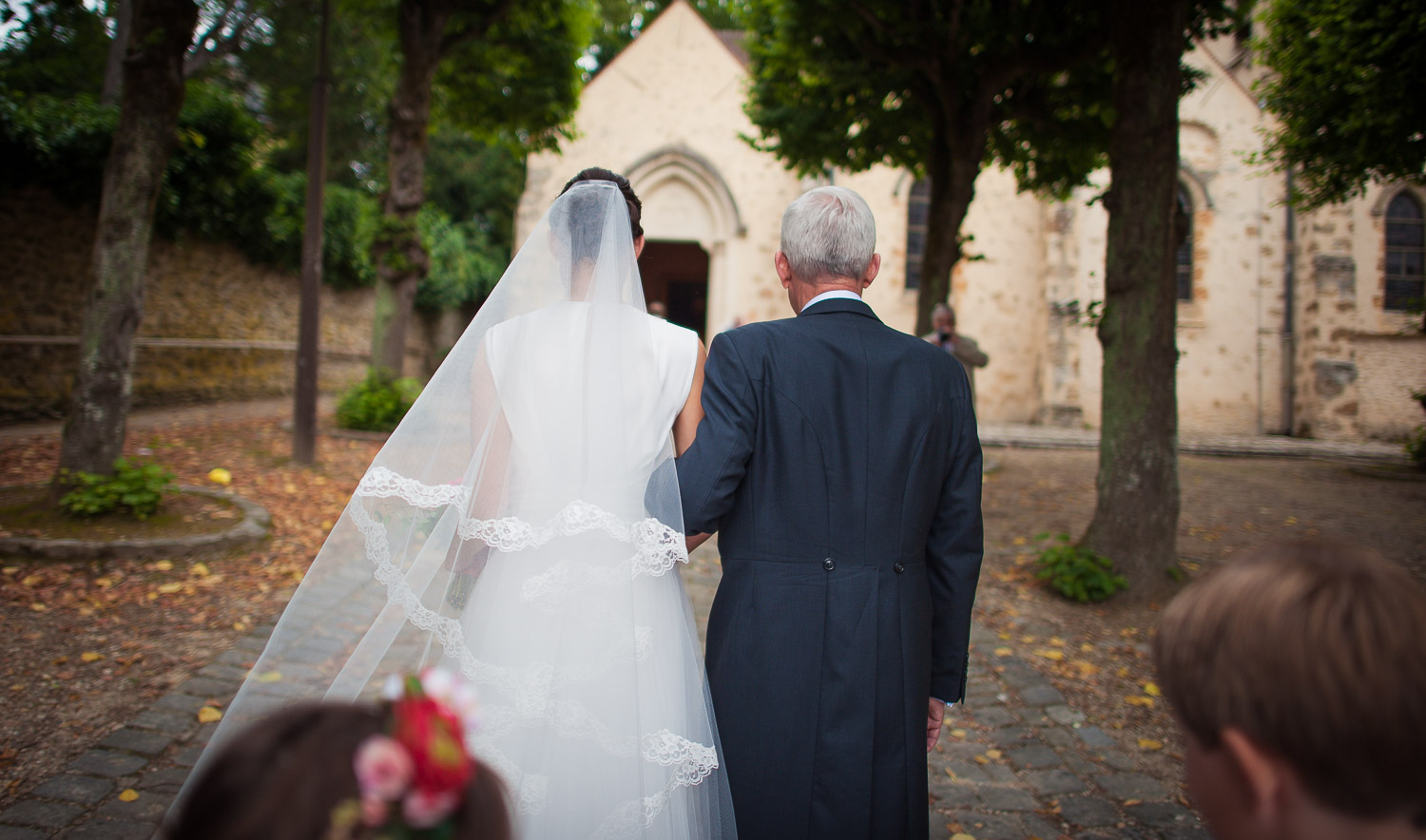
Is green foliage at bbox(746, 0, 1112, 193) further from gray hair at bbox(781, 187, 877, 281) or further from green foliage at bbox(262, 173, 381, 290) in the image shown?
gray hair at bbox(781, 187, 877, 281)

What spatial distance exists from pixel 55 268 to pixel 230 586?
7872 millimetres

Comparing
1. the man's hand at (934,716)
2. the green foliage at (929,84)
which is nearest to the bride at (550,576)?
the man's hand at (934,716)

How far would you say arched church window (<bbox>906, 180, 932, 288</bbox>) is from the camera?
1930 cm

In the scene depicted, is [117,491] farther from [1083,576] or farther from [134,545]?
[1083,576]

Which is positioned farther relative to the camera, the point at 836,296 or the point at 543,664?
the point at 836,296

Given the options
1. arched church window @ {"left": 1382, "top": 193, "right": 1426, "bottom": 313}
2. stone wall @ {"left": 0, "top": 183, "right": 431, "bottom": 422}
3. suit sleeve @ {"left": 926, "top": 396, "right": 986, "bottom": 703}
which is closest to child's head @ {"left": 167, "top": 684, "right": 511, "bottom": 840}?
suit sleeve @ {"left": 926, "top": 396, "right": 986, "bottom": 703}

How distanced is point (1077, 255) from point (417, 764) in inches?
768

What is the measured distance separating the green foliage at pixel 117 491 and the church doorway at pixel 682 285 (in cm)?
1883

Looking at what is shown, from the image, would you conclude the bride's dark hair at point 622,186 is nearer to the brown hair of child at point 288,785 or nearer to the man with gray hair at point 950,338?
the brown hair of child at point 288,785

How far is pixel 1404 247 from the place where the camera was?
18.8 metres

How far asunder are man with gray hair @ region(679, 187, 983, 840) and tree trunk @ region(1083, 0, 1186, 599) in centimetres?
423

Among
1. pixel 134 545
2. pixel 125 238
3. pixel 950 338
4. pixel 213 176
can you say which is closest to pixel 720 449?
pixel 134 545

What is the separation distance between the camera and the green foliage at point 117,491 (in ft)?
18.0

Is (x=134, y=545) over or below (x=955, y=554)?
below
